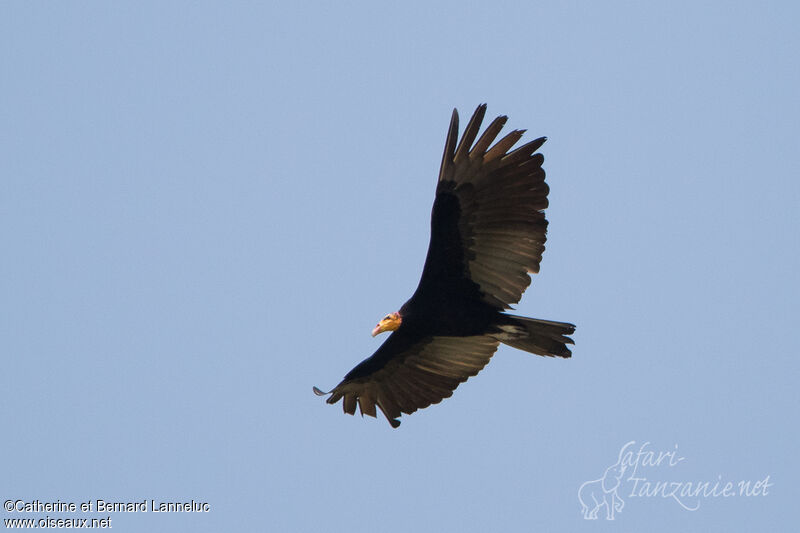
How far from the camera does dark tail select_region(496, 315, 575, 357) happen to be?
38.5 ft

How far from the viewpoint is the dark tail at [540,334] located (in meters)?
11.7

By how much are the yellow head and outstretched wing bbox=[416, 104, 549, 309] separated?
0.47 m

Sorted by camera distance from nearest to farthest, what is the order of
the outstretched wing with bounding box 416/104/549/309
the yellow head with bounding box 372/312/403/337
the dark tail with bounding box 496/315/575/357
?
the outstretched wing with bounding box 416/104/549/309 < the dark tail with bounding box 496/315/575/357 < the yellow head with bounding box 372/312/403/337

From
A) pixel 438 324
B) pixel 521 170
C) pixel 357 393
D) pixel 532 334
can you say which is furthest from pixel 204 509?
pixel 521 170

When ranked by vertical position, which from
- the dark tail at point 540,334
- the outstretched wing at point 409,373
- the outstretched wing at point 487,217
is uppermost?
the outstretched wing at point 487,217

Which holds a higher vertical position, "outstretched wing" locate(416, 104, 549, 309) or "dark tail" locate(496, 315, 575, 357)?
"outstretched wing" locate(416, 104, 549, 309)

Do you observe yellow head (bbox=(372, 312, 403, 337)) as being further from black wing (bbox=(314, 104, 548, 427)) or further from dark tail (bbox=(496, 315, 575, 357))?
dark tail (bbox=(496, 315, 575, 357))

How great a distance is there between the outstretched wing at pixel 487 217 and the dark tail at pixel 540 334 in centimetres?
31

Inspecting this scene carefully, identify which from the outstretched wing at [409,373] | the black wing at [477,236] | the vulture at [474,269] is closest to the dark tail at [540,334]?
the vulture at [474,269]

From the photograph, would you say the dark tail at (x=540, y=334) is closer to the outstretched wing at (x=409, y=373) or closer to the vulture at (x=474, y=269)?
the vulture at (x=474, y=269)

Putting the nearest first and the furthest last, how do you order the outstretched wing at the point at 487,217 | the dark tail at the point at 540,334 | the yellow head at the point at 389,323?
1. the outstretched wing at the point at 487,217
2. the dark tail at the point at 540,334
3. the yellow head at the point at 389,323

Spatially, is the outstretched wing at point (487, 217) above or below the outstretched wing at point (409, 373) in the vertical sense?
above

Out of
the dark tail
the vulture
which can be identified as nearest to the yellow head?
the vulture

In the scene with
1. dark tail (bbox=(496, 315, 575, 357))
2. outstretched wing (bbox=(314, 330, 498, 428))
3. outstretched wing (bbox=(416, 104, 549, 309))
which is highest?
outstretched wing (bbox=(416, 104, 549, 309))
